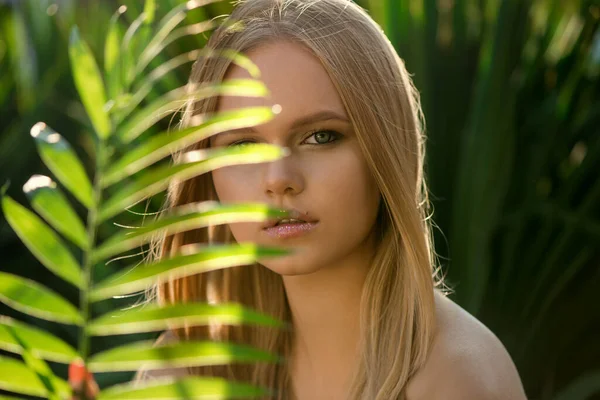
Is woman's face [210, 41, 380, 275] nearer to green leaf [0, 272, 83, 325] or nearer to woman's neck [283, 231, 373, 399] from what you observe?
woman's neck [283, 231, 373, 399]

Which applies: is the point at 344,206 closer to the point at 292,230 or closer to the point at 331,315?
the point at 292,230

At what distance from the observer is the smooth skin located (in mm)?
1325

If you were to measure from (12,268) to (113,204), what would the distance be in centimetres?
243

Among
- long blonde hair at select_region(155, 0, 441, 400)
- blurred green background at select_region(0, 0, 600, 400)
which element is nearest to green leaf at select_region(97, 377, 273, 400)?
long blonde hair at select_region(155, 0, 441, 400)

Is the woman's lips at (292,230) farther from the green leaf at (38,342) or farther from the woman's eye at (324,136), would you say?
the green leaf at (38,342)

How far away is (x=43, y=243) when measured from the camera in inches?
23.2

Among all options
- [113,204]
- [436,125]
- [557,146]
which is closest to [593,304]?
[557,146]

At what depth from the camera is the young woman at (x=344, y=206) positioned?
1.34m

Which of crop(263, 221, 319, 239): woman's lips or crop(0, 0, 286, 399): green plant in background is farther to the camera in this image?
crop(263, 221, 319, 239): woman's lips

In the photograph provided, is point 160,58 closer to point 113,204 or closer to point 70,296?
point 70,296

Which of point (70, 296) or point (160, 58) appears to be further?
point (70, 296)

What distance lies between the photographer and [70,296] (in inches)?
112

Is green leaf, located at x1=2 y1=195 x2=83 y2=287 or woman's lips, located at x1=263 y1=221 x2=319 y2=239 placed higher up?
green leaf, located at x1=2 y1=195 x2=83 y2=287

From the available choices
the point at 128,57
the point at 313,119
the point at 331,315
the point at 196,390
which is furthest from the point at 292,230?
the point at 196,390
